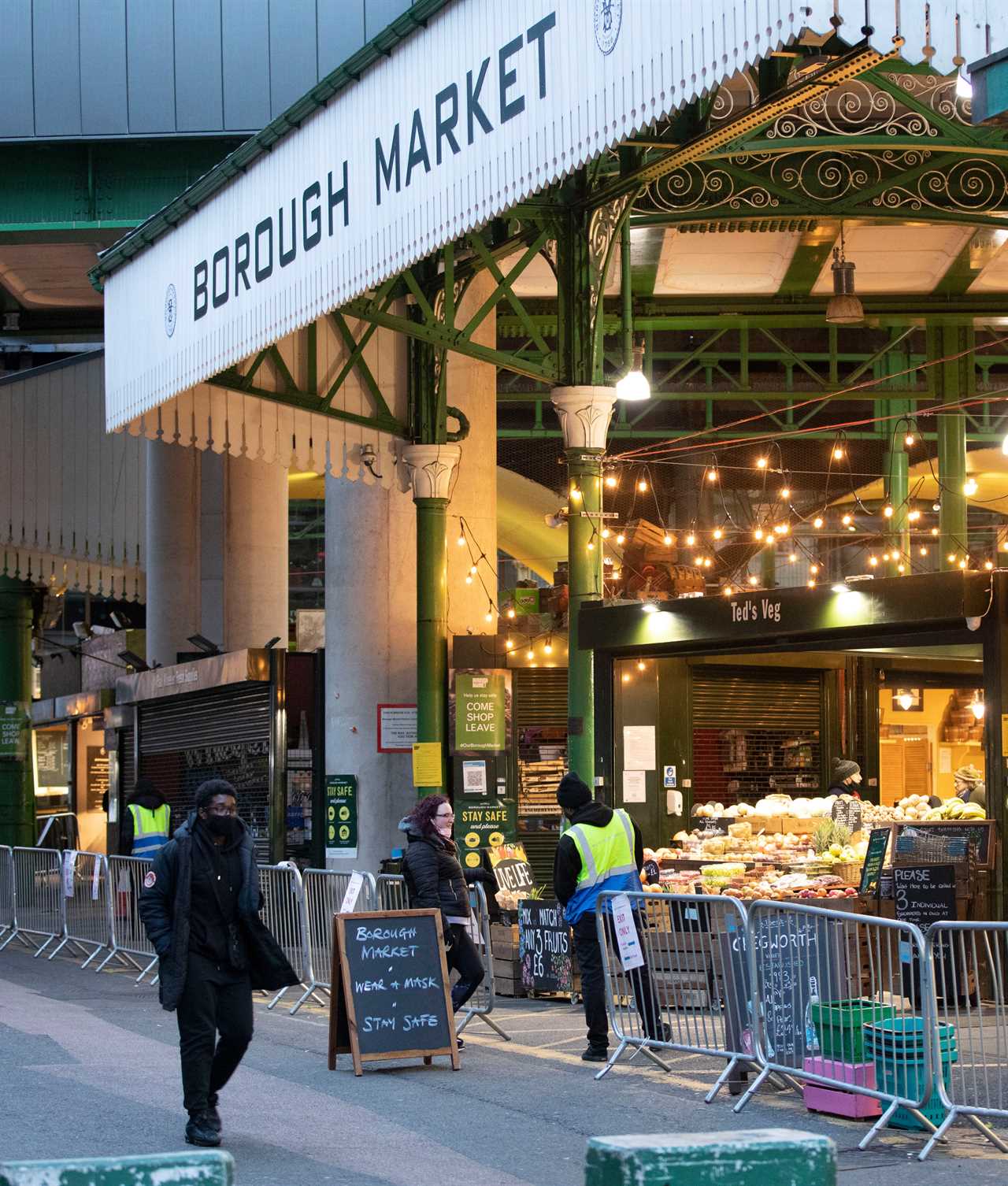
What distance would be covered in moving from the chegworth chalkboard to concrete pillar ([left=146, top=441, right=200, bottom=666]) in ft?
67.1

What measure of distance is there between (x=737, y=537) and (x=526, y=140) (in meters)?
27.0

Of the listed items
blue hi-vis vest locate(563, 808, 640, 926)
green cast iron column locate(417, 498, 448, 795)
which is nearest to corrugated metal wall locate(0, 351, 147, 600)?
green cast iron column locate(417, 498, 448, 795)

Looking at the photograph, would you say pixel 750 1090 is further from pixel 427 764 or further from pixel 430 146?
pixel 427 764

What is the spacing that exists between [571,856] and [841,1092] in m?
2.67

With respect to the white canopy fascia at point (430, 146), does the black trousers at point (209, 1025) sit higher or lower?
lower

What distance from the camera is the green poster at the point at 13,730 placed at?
3167 centimetres

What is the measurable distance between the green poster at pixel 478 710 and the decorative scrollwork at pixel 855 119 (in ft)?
21.8

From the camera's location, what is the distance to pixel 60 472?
2816 cm

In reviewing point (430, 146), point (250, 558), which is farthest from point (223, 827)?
point (250, 558)

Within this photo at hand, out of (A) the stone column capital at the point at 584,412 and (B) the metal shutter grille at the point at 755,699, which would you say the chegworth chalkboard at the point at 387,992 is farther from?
(B) the metal shutter grille at the point at 755,699

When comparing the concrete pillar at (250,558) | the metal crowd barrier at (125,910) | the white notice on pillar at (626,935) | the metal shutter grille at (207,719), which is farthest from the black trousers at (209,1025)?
the concrete pillar at (250,558)

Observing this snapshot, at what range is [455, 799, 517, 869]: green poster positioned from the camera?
791 inches

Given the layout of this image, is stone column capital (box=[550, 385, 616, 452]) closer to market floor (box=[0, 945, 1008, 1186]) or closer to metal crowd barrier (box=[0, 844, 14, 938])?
market floor (box=[0, 945, 1008, 1186])

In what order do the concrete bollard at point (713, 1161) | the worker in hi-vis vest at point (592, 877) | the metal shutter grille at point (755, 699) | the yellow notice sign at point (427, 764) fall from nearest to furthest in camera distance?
1. the concrete bollard at point (713, 1161)
2. the worker in hi-vis vest at point (592, 877)
3. the metal shutter grille at point (755, 699)
4. the yellow notice sign at point (427, 764)
